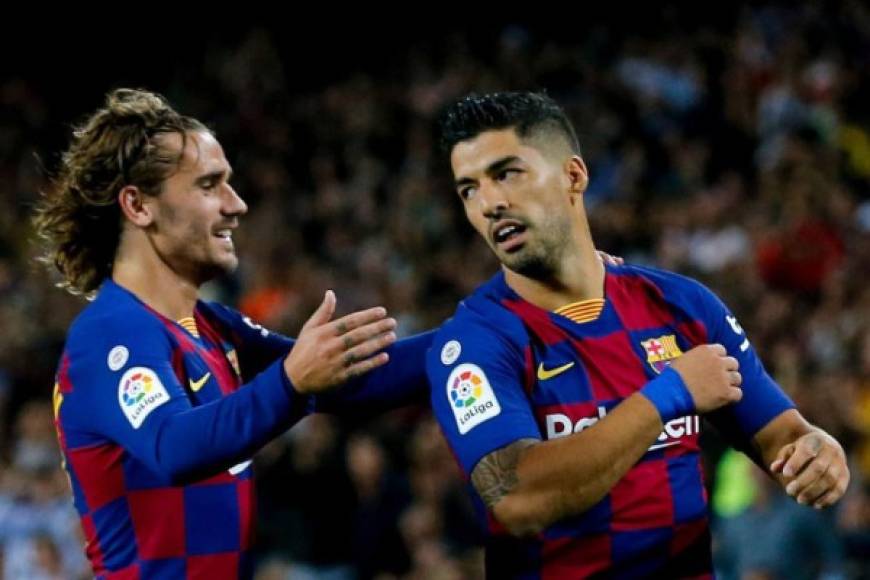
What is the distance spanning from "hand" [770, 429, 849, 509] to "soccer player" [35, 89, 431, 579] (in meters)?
1.10

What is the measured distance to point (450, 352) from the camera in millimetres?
4418

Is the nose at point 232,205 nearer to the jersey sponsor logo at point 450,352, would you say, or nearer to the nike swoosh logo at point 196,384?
the nike swoosh logo at point 196,384

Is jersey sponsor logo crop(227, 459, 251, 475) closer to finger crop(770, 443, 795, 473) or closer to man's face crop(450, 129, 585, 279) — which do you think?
man's face crop(450, 129, 585, 279)

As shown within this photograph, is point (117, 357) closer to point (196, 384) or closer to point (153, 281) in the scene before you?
point (196, 384)

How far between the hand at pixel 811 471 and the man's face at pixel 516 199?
2.79 ft

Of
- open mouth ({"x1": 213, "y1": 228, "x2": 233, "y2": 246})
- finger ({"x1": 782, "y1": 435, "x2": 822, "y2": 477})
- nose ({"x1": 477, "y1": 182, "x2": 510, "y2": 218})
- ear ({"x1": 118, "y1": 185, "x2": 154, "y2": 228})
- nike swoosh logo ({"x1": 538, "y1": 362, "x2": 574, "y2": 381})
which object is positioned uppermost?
ear ({"x1": 118, "y1": 185, "x2": 154, "y2": 228})

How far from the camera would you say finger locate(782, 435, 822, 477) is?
13.8 feet

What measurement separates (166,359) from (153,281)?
16.2 inches

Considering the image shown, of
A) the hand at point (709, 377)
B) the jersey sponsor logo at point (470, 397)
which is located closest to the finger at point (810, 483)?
the hand at point (709, 377)

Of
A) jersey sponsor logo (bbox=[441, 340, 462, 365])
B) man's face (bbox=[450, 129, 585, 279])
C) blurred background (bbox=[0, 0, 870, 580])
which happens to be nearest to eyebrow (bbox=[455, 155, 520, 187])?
man's face (bbox=[450, 129, 585, 279])

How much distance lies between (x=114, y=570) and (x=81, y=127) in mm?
1429

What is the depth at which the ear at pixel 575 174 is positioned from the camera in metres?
4.68

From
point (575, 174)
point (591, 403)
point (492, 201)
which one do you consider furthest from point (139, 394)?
point (575, 174)

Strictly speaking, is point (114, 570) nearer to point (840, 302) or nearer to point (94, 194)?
point (94, 194)
